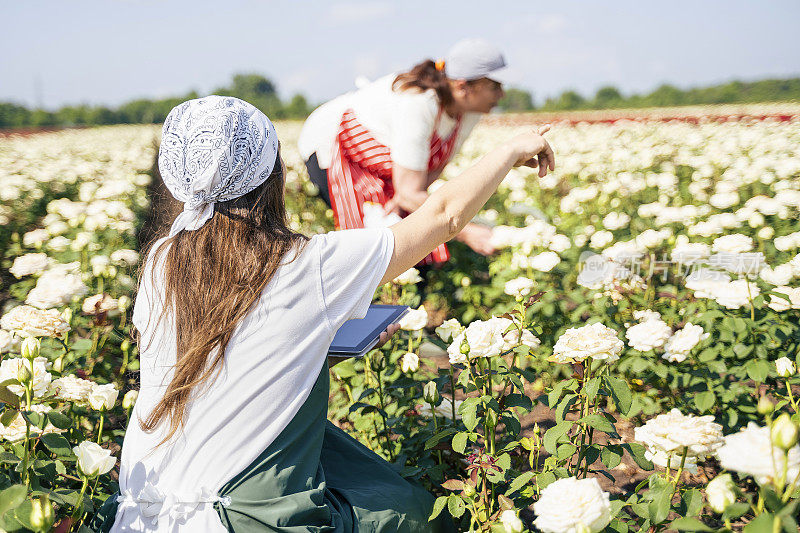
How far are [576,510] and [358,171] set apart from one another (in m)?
2.44

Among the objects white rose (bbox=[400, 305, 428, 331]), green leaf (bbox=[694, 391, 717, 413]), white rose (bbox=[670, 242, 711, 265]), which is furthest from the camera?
white rose (bbox=[670, 242, 711, 265])

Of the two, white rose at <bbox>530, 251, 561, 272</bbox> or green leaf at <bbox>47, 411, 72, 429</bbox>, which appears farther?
white rose at <bbox>530, 251, 561, 272</bbox>

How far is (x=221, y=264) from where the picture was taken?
111 centimetres

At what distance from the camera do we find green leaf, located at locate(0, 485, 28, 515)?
91 centimetres

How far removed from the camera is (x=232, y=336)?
3.61ft

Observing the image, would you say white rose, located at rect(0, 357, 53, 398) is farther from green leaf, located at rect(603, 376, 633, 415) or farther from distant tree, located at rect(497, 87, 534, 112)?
distant tree, located at rect(497, 87, 534, 112)

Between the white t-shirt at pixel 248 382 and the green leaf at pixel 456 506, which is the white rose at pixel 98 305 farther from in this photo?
the green leaf at pixel 456 506

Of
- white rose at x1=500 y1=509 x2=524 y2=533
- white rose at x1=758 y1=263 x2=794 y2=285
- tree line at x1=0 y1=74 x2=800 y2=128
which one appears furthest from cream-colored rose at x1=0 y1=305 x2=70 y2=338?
tree line at x1=0 y1=74 x2=800 y2=128

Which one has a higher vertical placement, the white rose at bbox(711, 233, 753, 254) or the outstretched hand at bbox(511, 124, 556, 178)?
the outstretched hand at bbox(511, 124, 556, 178)

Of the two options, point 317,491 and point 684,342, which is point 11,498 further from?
point 684,342

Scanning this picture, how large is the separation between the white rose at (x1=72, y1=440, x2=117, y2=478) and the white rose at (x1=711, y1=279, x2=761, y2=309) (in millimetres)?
1545

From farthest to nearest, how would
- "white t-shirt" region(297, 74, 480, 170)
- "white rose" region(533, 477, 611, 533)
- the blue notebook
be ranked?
"white t-shirt" region(297, 74, 480, 170) → the blue notebook → "white rose" region(533, 477, 611, 533)

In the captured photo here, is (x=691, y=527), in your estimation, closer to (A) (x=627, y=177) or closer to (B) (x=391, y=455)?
(B) (x=391, y=455)

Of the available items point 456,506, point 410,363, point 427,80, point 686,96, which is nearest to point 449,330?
point 410,363
